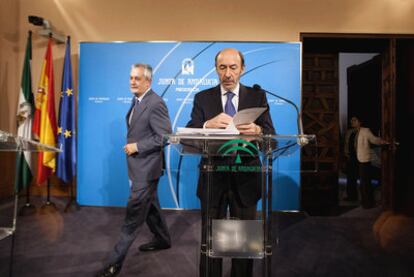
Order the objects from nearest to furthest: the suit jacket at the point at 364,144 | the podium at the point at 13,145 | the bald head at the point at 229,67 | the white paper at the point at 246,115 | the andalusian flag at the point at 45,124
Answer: the white paper at the point at 246,115, the podium at the point at 13,145, the bald head at the point at 229,67, the andalusian flag at the point at 45,124, the suit jacket at the point at 364,144

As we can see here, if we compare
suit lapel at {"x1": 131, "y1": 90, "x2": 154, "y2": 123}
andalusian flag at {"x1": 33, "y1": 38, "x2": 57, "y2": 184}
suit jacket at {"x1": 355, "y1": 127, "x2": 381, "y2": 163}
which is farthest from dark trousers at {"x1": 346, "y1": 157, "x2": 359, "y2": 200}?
andalusian flag at {"x1": 33, "y1": 38, "x2": 57, "y2": 184}

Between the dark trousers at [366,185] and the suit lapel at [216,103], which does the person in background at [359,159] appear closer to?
the dark trousers at [366,185]

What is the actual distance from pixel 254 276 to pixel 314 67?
371cm

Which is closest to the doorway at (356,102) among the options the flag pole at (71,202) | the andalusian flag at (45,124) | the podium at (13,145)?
the flag pole at (71,202)

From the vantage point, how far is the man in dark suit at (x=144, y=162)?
2.19m

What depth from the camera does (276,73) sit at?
3.56 metres

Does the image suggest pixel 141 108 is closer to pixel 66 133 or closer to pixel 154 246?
pixel 154 246

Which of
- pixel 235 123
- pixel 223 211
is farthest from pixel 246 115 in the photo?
pixel 223 211

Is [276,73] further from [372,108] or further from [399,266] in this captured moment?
[399,266]

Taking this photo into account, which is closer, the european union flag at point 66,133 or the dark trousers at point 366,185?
the european union flag at point 66,133

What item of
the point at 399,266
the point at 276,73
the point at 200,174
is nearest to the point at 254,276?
the point at 200,174

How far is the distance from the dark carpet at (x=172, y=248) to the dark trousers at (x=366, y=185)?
738 millimetres

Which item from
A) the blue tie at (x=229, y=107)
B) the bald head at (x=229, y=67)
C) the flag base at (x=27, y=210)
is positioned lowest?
the flag base at (x=27, y=210)

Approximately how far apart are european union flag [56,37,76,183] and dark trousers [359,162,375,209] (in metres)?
3.70
